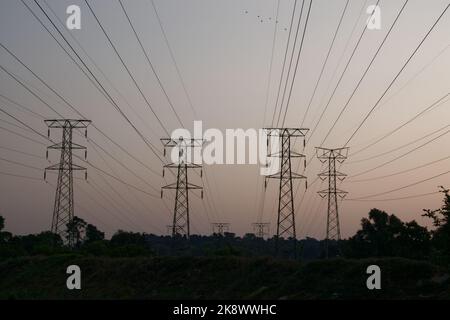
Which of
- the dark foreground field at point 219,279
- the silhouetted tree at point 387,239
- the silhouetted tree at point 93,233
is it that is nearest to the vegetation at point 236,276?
the dark foreground field at point 219,279

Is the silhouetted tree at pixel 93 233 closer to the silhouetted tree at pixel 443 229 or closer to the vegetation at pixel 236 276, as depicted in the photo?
the vegetation at pixel 236 276

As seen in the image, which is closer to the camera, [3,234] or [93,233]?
[3,234]

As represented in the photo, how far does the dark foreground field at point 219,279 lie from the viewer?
2928cm

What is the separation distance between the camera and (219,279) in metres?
36.2

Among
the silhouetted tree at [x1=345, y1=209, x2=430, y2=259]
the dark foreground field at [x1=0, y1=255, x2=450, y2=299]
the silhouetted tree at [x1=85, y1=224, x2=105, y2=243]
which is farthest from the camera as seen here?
the silhouetted tree at [x1=85, y1=224, x2=105, y2=243]

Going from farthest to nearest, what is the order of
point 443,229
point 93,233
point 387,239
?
point 93,233 < point 387,239 < point 443,229

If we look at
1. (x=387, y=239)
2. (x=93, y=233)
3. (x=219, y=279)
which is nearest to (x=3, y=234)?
(x=93, y=233)

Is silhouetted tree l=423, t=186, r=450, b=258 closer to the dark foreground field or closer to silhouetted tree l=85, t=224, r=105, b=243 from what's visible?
the dark foreground field

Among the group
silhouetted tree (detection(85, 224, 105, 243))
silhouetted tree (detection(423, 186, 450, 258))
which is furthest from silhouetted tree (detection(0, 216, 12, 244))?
silhouetted tree (detection(423, 186, 450, 258))

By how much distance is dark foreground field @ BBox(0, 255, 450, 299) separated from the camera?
2928 cm

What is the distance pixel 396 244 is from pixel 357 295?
6524cm

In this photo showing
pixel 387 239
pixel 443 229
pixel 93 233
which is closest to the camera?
pixel 443 229

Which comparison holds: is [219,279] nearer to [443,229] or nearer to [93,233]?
[443,229]
